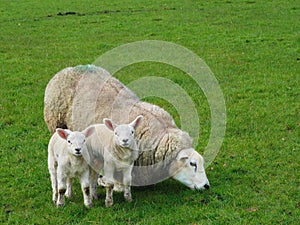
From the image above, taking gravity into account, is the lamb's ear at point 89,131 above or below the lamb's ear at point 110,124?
below

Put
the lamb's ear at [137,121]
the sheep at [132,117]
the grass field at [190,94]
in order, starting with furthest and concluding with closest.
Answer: the sheep at [132,117]
the grass field at [190,94]
the lamb's ear at [137,121]

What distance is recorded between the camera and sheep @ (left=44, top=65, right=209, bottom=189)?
6.63 meters

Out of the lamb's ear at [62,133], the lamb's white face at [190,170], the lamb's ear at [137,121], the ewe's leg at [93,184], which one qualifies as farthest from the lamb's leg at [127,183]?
the lamb's ear at [62,133]

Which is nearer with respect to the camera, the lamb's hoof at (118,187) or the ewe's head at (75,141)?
the ewe's head at (75,141)

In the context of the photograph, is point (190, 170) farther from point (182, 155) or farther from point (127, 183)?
point (127, 183)

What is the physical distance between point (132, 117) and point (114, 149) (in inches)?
32.3

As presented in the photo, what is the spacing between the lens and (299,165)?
7.52 metres

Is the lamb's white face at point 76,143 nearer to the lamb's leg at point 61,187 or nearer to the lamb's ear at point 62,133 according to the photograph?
the lamb's ear at point 62,133

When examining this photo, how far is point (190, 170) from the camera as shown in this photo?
21.8 ft

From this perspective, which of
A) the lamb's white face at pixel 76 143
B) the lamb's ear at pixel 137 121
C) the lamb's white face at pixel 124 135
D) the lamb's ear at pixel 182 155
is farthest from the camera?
the lamb's ear at pixel 182 155

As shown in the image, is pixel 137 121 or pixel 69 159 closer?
pixel 69 159

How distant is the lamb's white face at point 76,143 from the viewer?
573cm

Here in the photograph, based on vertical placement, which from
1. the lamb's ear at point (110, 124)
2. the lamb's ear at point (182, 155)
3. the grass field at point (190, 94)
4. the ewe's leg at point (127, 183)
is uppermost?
the lamb's ear at point (110, 124)

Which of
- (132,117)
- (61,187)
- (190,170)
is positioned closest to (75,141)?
(61,187)
